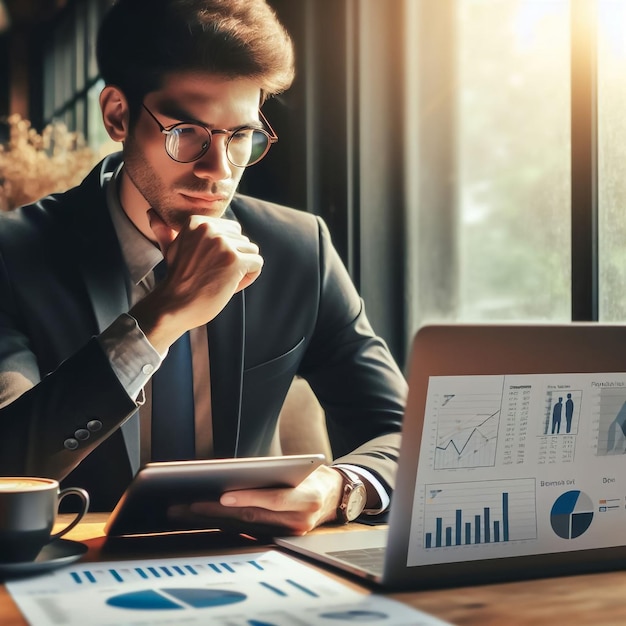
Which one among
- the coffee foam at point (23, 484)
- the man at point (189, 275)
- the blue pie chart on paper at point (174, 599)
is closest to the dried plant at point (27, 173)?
the man at point (189, 275)

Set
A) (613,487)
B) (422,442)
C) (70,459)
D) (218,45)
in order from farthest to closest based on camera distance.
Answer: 1. (218,45)
2. (70,459)
3. (613,487)
4. (422,442)

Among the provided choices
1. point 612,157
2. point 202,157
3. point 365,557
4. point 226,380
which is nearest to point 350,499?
point 365,557

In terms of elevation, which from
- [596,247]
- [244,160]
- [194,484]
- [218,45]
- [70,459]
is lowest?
[70,459]

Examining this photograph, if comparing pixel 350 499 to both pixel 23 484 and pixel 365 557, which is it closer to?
pixel 365 557

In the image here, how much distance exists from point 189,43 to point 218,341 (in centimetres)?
63

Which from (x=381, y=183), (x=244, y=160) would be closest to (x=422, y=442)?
(x=244, y=160)

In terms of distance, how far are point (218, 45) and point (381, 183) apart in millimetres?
1031

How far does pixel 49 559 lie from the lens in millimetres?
943

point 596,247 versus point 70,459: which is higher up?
point 596,247

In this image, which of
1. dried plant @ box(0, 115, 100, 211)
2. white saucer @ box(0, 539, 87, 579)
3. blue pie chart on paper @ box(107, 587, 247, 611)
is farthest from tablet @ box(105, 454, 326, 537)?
dried plant @ box(0, 115, 100, 211)

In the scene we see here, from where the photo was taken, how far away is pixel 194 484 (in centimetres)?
106

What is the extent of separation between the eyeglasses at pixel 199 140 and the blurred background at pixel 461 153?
69 centimetres

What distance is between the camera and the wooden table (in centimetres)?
77

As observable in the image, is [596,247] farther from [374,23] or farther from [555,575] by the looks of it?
[374,23]
